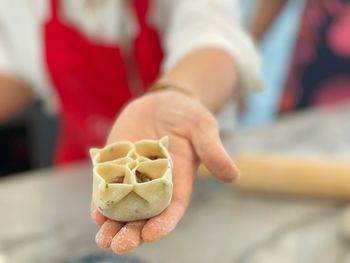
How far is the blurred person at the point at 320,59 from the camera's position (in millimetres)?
1329

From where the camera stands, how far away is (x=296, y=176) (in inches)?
31.3

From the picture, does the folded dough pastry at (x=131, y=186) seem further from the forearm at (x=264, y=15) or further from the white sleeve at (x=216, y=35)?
the forearm at (x=264, y=15)

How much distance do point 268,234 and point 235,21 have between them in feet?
0.87

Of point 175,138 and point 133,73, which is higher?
point 175,138

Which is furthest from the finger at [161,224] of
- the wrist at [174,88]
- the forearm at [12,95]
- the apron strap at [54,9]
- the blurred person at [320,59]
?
the blurred person at [320,59]

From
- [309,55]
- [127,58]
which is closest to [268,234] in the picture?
[127,58]

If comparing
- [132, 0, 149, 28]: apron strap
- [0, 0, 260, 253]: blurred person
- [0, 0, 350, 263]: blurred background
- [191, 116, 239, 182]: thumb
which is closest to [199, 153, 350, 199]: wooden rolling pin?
[0, 0, 350, 263]: blurred background

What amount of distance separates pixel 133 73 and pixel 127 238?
0.49 meters

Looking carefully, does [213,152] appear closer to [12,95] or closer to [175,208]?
[175,208]

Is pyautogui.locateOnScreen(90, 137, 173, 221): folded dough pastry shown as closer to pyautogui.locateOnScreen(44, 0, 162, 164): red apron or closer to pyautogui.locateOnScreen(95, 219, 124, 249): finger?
pyautogui.locateOnScreen(95, 219, 124, 249): finger

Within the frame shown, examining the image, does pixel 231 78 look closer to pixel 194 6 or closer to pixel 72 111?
pixel 194 6

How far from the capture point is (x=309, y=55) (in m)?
1.36

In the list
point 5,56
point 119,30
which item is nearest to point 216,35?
point 119,30

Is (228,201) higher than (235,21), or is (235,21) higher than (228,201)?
(235,21)
